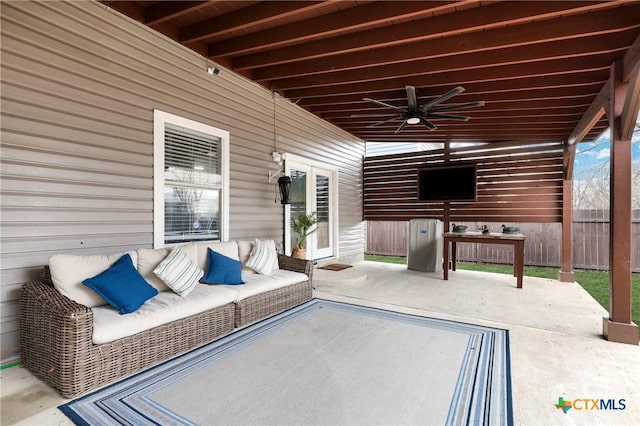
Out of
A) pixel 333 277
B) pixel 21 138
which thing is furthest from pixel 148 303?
pixel 333 277

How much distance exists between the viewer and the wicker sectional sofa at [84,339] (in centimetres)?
202

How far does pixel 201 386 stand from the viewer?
2.14m

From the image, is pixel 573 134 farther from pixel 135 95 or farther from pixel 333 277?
pixel 135 95

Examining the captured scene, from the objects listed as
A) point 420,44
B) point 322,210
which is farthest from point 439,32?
point 322,210

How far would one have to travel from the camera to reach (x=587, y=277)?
20.3 feet

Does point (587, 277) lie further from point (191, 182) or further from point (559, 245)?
point (191, 182)

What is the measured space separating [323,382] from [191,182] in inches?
115

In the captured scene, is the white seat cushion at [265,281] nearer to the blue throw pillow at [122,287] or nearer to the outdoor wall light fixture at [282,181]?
the blue throw pillow at [122,287]

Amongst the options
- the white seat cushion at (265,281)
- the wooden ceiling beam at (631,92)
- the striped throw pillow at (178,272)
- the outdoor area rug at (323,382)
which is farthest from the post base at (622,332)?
the striped throw pillow at (178,272)

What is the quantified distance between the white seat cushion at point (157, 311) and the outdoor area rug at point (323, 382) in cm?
34

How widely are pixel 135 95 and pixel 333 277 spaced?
12.8 ft

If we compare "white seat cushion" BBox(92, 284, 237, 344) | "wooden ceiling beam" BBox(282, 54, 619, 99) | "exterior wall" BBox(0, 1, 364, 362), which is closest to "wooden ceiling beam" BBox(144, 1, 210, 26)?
"exterior wall" BBox(0, 1, 364, 362)

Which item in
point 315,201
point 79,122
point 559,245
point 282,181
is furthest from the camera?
point 559,245

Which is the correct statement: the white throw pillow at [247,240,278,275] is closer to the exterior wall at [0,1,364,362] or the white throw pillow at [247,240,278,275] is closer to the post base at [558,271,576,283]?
the exterior wall at [0,1,364,362]
